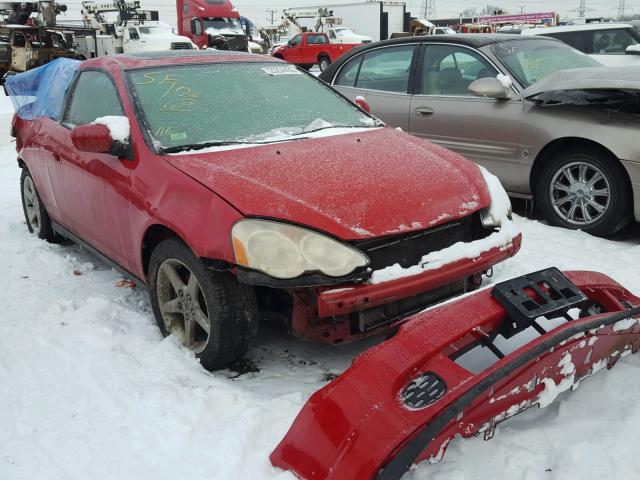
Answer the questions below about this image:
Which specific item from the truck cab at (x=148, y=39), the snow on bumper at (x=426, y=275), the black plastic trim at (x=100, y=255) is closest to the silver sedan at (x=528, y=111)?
the snow on bumper at (x=426, y=275)

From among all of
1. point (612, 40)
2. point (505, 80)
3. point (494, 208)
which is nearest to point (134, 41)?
point (612, 40)

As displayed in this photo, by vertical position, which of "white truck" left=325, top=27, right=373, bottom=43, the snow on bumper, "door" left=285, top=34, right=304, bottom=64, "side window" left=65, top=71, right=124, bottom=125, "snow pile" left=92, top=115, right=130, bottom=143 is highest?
"white truck" left=325, top=27, right=373, bottom=43

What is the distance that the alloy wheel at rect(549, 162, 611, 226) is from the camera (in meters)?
4.53

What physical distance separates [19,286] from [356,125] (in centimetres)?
250

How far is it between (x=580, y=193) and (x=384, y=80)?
2.30 meters

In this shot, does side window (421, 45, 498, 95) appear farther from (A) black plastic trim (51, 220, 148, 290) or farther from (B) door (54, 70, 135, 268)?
(A) black plastic trim (51, 220, 148, 290)

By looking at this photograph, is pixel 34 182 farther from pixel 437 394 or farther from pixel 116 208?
pixel 437 394

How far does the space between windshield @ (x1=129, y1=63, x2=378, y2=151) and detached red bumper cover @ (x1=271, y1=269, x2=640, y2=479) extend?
166cm

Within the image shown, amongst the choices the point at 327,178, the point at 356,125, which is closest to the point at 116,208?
the point at 327,178

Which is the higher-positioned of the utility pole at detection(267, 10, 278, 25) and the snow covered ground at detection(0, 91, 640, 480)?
the utility pole at detection(267, 10, 278, 25)

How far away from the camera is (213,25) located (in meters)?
26.1

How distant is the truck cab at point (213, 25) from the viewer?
2534cm

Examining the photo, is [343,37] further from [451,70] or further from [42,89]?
[42,89]

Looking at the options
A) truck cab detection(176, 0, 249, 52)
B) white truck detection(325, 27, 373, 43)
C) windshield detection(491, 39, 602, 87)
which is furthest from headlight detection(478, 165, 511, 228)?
white truck detection(325, 27, 373, 43)
